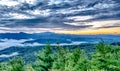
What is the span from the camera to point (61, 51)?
61.9m

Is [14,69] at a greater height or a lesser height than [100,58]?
lesser

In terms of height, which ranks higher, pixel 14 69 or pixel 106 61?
pixel 106 61

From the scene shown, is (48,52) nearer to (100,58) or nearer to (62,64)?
(62,64)

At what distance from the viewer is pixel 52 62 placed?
57.3 meters

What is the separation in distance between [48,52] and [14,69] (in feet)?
18.2

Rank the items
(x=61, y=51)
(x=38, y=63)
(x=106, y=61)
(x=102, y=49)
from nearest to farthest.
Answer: (x=106, y=61) → (x=102, y=49) → (x=38, y=63) → (x=61, y=51)

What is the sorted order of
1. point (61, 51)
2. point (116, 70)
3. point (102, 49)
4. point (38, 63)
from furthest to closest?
point (61, 51), point (38, 63), point (102, 49), point (116, 70)

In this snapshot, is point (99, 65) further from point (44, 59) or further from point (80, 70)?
point (44, 59)

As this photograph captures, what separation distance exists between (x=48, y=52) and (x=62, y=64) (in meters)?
2.67

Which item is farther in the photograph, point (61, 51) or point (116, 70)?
point (61, 51)

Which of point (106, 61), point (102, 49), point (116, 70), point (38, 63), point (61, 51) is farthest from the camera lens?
point (61, 51)

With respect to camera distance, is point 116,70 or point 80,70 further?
point 80,70

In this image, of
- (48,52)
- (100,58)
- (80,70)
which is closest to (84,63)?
(80,70)

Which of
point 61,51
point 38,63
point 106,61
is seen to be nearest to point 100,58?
point 106,61
